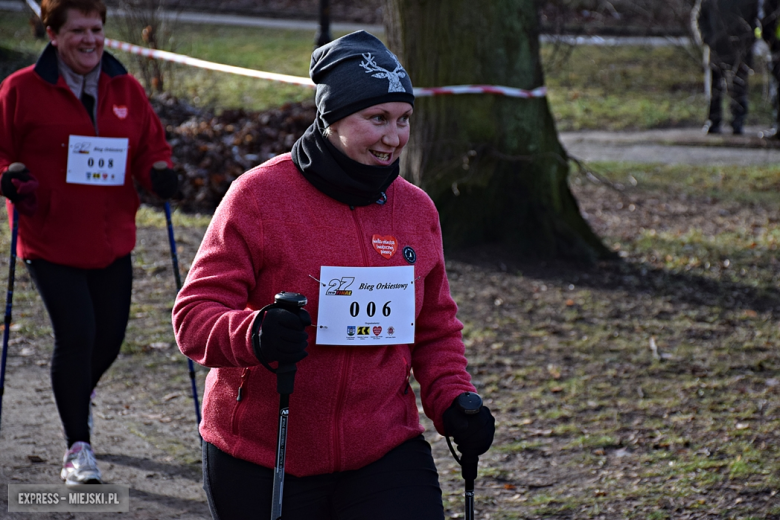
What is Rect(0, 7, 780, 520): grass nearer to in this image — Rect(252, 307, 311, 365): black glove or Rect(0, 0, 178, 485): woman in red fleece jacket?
Rect(0, 0, 178, 485): woman in red fleece jacket

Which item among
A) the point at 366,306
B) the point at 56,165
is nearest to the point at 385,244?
the point at 366,306

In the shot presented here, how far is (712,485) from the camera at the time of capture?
456 centimetres

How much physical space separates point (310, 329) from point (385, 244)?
0.33 m

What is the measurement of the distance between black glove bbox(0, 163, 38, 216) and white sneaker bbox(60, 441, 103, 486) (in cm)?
111

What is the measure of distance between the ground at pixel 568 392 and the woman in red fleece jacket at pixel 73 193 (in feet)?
1.98

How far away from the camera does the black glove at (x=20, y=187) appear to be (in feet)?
13.6

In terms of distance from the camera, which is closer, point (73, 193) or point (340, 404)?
point (340, 404)

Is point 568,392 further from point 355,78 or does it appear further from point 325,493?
point 355,78

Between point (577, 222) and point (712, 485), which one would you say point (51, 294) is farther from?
point (577, 222)

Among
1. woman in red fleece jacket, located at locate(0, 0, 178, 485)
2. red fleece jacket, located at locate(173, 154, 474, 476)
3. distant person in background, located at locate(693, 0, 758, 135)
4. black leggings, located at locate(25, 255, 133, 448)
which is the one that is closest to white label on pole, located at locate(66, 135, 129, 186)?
woman in red fleece jacket, located at locate(0, 0, 178, 485)

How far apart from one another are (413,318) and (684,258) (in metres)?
6.36

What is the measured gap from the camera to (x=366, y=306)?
2.71 metres

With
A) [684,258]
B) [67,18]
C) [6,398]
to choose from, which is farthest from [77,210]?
[684,258]

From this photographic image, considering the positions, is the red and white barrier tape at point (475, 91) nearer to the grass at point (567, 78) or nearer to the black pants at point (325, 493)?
the black pants at point (325, 493)
